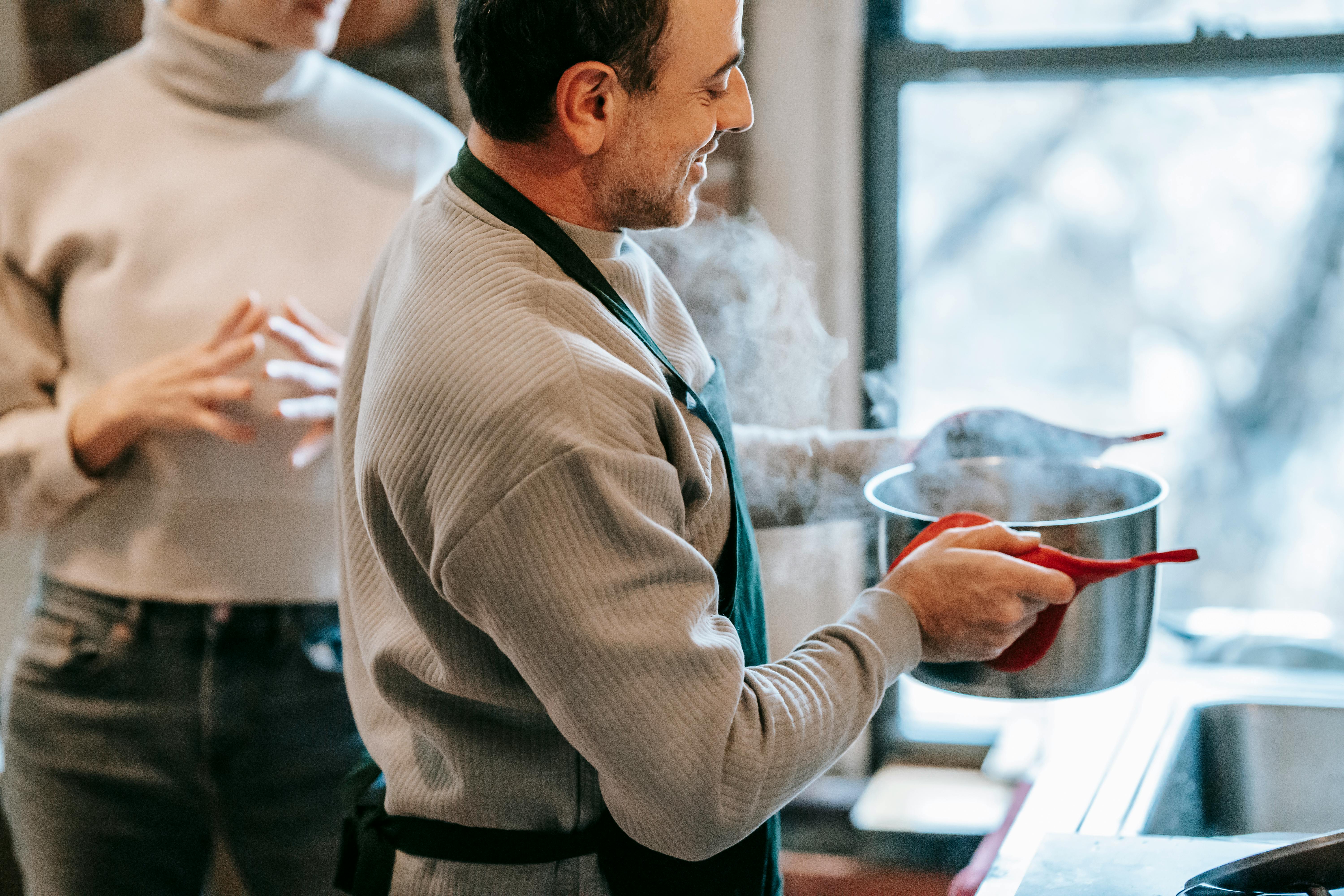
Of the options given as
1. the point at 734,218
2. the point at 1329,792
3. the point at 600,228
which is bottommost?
the point at 1329,792

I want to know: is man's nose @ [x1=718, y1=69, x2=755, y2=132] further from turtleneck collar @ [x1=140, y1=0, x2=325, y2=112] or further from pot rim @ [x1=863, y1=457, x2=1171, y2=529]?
turtleneck collar @ [x1=140, y1=0, x2=325, y2=112]

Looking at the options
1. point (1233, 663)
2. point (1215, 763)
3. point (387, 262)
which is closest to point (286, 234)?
point (387, 262)

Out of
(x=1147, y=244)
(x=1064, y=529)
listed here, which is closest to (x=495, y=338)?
(x=1064, y=529)

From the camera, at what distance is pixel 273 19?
133 centimetres

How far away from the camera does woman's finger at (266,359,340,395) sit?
1324 mm

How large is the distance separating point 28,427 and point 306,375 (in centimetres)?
32

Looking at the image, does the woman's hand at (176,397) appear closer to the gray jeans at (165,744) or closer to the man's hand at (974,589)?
the gray jeans at (165,744)

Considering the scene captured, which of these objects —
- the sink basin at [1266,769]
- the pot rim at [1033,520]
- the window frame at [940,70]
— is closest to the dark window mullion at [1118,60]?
the window frame at [940,70]

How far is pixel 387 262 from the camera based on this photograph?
995mm

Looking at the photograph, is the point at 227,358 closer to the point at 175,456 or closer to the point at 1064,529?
the point at 175,456

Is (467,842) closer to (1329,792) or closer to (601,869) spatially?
(601,869)

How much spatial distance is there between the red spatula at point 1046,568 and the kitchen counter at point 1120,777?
18 centimetres

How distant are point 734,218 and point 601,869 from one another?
126 centimetres

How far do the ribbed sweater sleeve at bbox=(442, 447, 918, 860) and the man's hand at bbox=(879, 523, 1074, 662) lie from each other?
138mm
